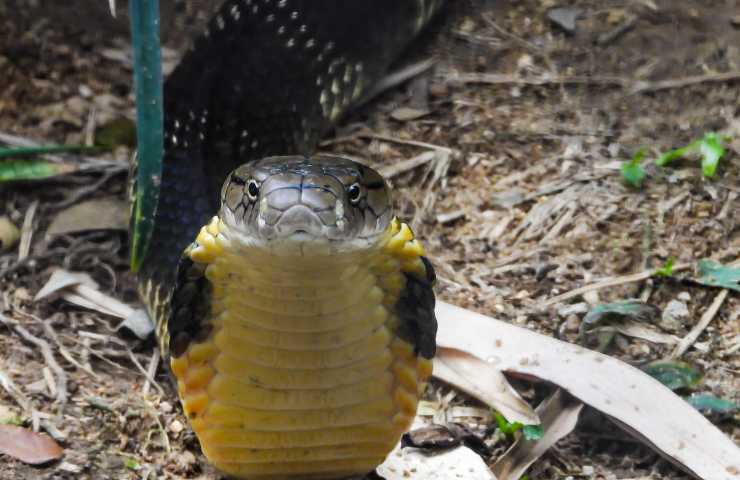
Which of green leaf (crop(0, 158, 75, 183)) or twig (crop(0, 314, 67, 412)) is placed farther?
green leaf (crop(0, 158, 75, 183))

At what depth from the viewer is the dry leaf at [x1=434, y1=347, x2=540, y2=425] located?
11.0 ft

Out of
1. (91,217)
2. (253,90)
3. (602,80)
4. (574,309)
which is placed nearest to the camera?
(574,309)

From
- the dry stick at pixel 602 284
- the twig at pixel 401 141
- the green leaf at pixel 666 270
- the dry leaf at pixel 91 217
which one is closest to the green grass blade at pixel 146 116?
the dry leaf at pixel 91 217

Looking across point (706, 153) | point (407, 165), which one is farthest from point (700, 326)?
point (407, 165)

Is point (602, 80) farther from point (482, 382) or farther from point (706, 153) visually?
point (482, 382)

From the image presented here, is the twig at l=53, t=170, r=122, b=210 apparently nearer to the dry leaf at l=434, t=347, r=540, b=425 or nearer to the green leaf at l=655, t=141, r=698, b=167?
the dry leaf at l=434, t=347, r=540, b=425

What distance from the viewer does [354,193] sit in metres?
2.54

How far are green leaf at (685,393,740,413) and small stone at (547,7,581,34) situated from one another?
2.29 metres

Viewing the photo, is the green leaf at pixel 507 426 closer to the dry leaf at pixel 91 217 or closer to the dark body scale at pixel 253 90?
the dark body scale at pixel 253 90

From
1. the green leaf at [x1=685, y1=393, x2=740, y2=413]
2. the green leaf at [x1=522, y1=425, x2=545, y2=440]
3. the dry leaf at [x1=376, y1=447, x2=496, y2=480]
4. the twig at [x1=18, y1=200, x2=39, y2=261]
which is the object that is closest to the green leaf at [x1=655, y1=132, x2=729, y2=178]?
the green leaf at [x1=685, y1=393, x2=740, y2=413]

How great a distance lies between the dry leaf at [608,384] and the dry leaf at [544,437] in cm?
5

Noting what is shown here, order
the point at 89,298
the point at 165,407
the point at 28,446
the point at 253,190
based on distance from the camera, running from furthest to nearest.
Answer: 1. the point at 89,298
2. the point at 165,407
3. the point at 28,446
4. the point at 253,190

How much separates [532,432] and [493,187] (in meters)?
1.39

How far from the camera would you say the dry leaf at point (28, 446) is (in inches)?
122
